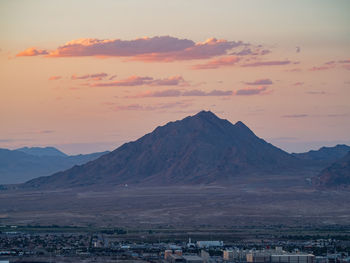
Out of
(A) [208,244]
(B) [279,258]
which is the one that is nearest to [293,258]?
(B) [279,258]

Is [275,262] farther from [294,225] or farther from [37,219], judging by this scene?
[37,219]

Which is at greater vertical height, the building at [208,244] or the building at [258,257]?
the building at [208,244]

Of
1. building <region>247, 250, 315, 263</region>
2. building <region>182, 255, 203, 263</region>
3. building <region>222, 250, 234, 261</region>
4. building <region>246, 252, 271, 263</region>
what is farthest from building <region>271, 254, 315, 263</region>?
building <region>182, 255, 203, 263</region>

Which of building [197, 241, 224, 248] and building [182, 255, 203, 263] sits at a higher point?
building [197, 241, 224, 248]

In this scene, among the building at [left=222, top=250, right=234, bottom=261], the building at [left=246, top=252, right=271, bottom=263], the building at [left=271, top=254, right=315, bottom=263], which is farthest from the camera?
the building at [left=222, top=250, right=234, bottom=261]

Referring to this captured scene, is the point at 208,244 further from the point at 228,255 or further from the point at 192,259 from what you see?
the point at 192,259

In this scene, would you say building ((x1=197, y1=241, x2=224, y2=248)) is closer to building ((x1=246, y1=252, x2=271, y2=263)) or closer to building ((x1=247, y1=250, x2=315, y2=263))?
building ((x1=247, y1=250, x2=315, y2=263))

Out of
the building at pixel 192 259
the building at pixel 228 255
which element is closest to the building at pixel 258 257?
the building at pixel 228 255

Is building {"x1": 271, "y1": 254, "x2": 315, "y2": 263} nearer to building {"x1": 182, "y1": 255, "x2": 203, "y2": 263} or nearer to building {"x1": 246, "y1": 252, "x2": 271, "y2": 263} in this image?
building {"x1": 246, "y1": 252, "x2": 271, "y2": 263}

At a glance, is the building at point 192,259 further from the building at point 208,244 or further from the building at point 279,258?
the building at point 208,244

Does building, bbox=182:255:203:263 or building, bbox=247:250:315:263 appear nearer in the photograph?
building, bbox=182:255:203:263

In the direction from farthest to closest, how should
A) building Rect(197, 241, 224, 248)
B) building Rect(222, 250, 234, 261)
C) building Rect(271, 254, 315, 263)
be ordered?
1. building Rect(197, 241, 224, 248)
2. building Rect(222, 250, 234, 261)
3. building Rect(271, 254, 315, 263)

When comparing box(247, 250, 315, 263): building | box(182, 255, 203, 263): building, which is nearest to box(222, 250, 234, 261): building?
box(247, 250, 315, 263): building
